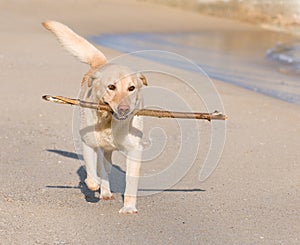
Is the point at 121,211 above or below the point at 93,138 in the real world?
below

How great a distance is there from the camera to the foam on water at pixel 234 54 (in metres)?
13.0

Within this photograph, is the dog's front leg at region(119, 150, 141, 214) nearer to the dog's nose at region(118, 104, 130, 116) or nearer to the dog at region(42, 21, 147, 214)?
the dog at region(42, 21, 147, 214)

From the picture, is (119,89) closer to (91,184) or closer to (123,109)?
(123,109)

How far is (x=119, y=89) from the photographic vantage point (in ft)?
15.6

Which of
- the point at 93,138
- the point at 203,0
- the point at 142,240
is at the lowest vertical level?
the point at 142,240

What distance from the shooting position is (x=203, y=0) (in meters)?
40.0

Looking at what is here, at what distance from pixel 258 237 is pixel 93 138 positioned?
1.42 meters

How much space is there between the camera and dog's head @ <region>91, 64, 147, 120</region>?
4.71m

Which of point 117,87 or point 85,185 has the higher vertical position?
point 117,87

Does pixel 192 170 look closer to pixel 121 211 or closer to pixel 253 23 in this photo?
pixel 121 211

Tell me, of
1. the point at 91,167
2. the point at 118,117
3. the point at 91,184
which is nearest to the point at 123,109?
the point at 118,117

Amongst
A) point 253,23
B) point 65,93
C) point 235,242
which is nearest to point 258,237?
point 235,242

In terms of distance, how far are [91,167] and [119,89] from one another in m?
0.79

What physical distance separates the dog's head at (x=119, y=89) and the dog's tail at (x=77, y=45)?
0.76m
